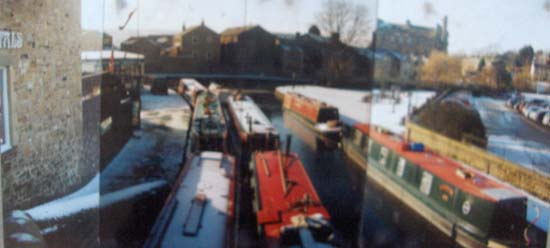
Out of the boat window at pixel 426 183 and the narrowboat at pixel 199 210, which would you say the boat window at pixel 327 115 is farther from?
the narrowboat at pixel 199 210

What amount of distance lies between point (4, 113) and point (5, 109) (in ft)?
0.07

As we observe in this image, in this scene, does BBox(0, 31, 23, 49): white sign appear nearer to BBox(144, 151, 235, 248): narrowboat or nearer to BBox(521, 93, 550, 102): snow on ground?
BBox(144, 151, 235, 248): narrowboat

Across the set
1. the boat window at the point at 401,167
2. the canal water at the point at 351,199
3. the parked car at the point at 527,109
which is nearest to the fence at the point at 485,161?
the parked car at the point at 527,109

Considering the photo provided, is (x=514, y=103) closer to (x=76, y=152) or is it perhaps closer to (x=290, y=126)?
(x=290, y=126)

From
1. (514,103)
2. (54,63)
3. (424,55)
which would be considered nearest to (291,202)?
(54,63)

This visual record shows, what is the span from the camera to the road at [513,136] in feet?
14.4

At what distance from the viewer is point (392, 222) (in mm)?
5316

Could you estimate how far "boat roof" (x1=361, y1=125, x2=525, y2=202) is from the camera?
14.3 feet

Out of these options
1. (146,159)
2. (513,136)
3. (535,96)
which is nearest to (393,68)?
(513,136)

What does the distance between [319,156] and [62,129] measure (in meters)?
4.33

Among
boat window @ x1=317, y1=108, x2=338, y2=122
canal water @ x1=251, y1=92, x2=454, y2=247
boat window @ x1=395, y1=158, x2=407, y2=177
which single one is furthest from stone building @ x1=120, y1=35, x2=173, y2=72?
boat window @ x1=395, y1=158, x2=407, y2=177

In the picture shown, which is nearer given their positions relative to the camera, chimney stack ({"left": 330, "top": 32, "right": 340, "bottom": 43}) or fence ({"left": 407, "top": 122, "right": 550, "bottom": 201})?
fence ({"left": 407, "top": 122, "right": 550, "bottom": 201})

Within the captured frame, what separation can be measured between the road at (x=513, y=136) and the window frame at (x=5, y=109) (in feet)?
15.0

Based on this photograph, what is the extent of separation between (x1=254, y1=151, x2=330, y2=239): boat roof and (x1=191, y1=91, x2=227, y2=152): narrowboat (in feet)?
2.13
